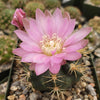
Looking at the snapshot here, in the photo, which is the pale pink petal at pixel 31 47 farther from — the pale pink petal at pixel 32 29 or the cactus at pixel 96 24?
the cactus at pixel 96 24

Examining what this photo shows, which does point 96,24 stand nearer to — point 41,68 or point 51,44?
point 51,44

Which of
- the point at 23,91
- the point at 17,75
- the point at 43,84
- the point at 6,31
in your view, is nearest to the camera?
the point at 43,84

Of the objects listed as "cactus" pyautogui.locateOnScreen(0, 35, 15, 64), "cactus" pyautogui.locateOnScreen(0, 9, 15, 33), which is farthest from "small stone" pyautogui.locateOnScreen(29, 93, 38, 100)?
"cactus" pyautogui.locateOnScreen(0, 9, 15, 33)

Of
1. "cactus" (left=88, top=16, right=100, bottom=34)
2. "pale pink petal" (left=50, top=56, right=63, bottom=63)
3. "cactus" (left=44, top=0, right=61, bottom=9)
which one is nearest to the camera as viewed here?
"pale pink petal" (left=50, top=56, right=63, bottom=63)

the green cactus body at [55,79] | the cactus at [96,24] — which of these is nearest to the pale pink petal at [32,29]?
Answer: the green cactus body at [55,79]

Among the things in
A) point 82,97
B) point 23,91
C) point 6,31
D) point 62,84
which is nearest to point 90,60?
point 82,97

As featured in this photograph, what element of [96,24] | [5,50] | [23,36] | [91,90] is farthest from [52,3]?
[23,36]

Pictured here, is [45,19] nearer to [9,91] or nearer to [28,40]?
[28,40]

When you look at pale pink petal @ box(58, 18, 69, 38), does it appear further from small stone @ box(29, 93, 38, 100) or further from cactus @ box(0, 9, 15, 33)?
cactus @ box(0, 9, 15, 33)
